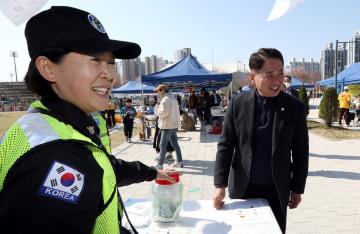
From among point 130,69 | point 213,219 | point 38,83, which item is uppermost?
point 130,69

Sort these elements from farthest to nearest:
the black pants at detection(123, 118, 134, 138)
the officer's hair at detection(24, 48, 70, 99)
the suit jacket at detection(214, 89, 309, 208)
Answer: the black pants at detection(123, 118, 134, 138), the suit jacket at detection(214, 89, 309, 208), the officer's hair at detection(24, 48, 70, 99)

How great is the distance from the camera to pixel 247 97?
2.38 m

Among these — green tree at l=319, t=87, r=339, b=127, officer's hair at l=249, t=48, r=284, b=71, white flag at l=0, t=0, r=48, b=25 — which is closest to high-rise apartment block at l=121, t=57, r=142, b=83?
green tree at l=319, t=87, r=339, b=127

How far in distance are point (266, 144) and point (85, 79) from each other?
1500 mm

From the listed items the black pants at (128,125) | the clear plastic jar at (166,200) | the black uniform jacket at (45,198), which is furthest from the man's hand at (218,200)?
the black pants at (128,125)

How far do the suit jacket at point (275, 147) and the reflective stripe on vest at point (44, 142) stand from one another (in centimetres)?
143

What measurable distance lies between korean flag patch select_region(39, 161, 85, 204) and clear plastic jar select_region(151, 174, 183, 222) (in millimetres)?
1068

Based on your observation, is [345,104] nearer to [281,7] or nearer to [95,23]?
[281,7]

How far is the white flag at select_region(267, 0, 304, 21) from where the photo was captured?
74.4 inches

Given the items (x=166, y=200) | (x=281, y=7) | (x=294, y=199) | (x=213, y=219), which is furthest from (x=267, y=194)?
(x=281, y=7)

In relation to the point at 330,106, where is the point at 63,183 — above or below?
above

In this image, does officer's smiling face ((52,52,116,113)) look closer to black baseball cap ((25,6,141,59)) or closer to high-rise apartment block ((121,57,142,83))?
black baseball cap ((25,6,141,59))

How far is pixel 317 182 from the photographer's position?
5684mm

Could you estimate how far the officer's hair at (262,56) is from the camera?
2.28 meters
